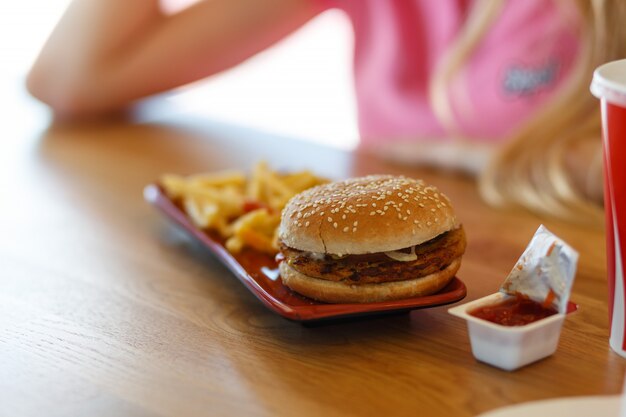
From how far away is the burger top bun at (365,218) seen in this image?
4.06 feet

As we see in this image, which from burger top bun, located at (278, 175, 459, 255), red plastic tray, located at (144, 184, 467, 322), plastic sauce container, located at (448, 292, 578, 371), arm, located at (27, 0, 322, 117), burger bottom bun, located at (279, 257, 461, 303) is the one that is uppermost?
arm, located at (27, 0, 322, 117)

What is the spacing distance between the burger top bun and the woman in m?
0.71

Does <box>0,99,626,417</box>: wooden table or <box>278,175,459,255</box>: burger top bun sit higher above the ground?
<box>278,175,459,255</box>: burger top bun

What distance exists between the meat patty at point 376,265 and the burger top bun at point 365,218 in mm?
20

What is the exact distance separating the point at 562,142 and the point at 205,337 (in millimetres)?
1116

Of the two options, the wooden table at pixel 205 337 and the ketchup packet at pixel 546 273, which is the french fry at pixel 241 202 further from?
the ketchup packet at pixel 546 273

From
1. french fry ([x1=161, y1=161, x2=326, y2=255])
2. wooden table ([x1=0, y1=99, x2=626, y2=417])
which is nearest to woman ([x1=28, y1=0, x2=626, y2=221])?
wooden table ([x1=0, y1=99, x2=626, y2=417])

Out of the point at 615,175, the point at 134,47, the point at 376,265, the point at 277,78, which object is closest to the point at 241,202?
the point at 376,265

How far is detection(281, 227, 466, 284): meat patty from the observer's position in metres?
1.24

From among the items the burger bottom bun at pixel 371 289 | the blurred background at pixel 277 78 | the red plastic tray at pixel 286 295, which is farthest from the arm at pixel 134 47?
the burger bottom bun at pixel 371 289

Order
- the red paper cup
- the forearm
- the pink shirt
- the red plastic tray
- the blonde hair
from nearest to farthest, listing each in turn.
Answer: the red paper cup
the red plastic tray
the blonde hair
the pink shirt
the forearm

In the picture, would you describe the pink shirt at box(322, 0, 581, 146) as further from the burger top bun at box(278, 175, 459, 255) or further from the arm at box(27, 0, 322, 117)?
the burger top bun at box(278, 175, 459, 255)

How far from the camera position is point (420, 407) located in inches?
42.3

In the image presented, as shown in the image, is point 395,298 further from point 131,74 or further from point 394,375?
point 131,74
